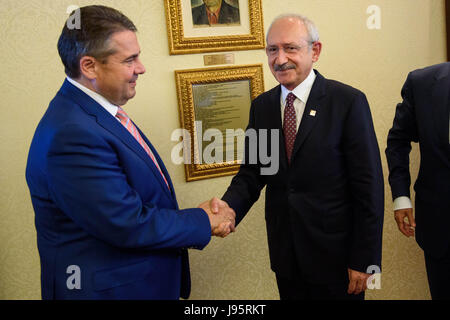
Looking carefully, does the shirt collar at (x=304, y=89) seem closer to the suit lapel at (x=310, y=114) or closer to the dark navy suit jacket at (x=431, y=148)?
the suit lapel at (x=310, y=114)

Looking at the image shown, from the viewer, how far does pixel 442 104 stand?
171cm

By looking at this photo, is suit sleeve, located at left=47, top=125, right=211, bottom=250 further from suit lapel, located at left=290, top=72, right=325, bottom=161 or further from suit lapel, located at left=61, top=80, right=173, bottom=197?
suit lapel, located at left=290, top=72, right=325, bottom=161

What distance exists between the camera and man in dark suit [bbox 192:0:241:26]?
2199mm

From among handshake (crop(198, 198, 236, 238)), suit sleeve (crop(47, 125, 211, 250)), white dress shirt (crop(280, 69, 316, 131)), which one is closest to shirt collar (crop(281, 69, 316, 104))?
white dress shirt (crop(280, 69, 316, 131))

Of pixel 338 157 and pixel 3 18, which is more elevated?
pixel 3 18

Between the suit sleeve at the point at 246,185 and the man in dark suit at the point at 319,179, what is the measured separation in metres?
0.18

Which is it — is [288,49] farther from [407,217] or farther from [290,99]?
[407,217]

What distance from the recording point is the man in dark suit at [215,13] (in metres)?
2.20

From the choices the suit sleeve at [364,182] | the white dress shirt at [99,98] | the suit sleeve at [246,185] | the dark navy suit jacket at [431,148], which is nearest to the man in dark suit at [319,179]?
the suit sleeve at [364,182]

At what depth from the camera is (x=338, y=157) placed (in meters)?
1.66

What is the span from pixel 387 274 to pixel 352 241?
134 cm

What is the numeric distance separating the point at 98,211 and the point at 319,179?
91cm
